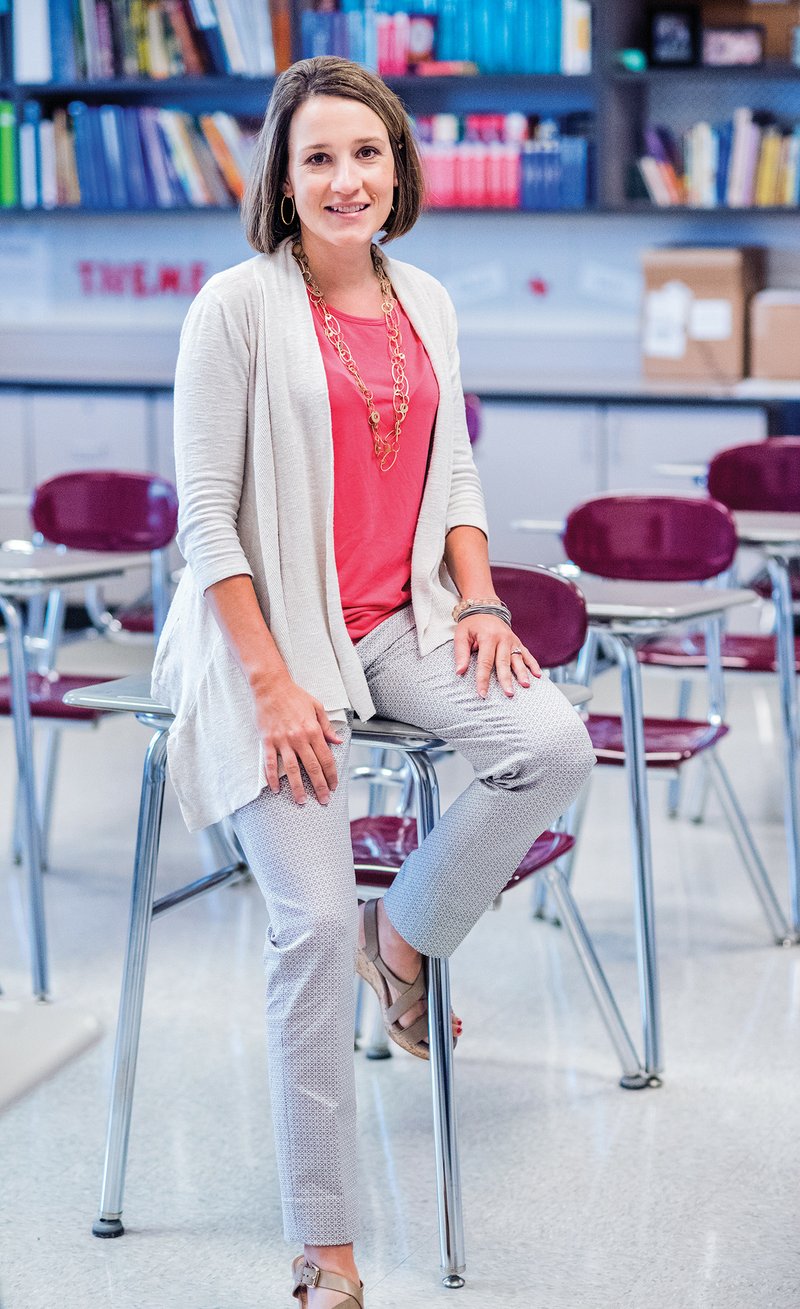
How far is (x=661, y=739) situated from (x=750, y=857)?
34 cm

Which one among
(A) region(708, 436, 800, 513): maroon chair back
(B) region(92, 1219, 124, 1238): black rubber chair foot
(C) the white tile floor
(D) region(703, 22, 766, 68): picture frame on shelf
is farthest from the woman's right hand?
(D) region(703, 22, 766, 68): picture frame on shelf

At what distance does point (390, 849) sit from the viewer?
2.26m

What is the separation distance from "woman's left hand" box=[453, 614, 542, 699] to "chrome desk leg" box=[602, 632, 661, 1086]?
46 centimetres

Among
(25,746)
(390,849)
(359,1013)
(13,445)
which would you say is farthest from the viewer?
(13,445)

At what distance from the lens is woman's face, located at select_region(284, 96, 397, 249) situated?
195cm

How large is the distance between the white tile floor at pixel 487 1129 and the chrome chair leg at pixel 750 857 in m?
0.06

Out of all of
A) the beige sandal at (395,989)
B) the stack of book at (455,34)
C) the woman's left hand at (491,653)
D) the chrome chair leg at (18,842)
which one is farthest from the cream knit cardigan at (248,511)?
the stack of book at (455,34)

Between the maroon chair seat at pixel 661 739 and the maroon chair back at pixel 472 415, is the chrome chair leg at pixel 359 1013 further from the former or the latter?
the maroon chair back at pixel 472 415

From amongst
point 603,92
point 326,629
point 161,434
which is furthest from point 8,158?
point 326,629

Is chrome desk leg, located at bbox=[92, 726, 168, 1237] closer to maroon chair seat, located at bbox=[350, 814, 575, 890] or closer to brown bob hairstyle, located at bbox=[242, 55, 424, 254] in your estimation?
maroon chair seat, located at bbox=[350, 814, 575, 890]

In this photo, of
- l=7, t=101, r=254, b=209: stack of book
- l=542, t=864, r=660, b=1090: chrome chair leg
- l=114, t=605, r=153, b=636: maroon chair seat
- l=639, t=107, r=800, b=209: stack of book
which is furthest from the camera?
l=7, t=101, r=254, b=209: stack of book

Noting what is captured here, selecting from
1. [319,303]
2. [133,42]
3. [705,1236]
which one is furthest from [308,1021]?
[133,42]

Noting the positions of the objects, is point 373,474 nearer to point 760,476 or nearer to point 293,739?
point 293,739

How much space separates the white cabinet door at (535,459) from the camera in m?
5.21
